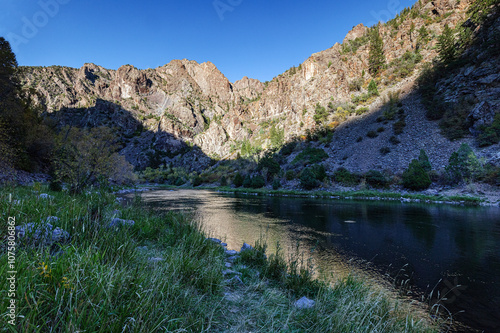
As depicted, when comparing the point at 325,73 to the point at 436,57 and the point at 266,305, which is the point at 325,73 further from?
the point at 266,305

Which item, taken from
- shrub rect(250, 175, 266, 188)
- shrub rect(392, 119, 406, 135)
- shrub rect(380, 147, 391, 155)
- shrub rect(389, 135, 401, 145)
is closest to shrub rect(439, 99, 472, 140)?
shrub rect(392, 119, 406, 135)

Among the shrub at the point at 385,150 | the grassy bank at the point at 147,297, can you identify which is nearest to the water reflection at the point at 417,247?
the grassy bank at the point at 147,297

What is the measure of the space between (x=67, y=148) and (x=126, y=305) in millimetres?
21199

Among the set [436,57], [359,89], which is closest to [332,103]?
[359,89]

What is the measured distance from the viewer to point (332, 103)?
241ft

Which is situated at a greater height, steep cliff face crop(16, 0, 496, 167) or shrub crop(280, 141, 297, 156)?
steep cliff face crop(16, 0, 496, 167)

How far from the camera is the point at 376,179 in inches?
1299

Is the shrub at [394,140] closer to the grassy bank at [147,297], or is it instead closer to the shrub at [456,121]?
the shrub at [456,121]

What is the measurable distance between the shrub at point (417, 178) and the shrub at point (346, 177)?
7.37 metres

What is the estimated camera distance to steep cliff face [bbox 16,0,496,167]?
67375 millimetres

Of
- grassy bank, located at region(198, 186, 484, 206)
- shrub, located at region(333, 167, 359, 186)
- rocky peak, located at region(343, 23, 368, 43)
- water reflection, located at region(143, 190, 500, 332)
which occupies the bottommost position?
water reflection, located at region(143, 190, 500, 332)

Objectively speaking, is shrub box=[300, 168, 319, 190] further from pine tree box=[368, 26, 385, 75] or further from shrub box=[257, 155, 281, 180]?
pine tree box=[368, 26, 385, 75]

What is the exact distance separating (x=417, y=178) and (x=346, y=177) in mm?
10061

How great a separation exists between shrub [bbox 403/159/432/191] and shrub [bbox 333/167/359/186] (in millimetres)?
7372
